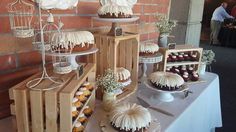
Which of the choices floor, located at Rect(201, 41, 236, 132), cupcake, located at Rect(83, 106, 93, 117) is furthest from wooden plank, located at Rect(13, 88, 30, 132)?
floor, located at Rect(201, 41, 236, 132)

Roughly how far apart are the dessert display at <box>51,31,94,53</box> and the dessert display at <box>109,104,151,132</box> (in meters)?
0.26

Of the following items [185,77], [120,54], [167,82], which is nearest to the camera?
[167,82]

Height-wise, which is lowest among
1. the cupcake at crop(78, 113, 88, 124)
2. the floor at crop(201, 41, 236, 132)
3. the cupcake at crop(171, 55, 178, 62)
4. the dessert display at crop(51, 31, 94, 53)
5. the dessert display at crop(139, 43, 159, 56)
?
the floor at crop(201, 41, 236, 132)

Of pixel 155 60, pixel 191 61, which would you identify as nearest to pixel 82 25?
pixel 155 60

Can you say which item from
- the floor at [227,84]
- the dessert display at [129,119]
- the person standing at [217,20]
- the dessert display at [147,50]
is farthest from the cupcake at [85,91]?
the person standing at [217,20]

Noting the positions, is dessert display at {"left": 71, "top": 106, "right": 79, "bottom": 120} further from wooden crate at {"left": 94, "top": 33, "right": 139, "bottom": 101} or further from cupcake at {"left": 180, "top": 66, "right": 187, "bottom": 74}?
cupcake at {"left": 180, "top": 66, "right": 187, "bottom": 74}

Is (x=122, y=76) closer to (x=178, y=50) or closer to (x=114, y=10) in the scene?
(x=114, y=10)

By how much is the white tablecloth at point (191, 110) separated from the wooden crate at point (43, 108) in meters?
0.16

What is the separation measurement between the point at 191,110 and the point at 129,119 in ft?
1.45

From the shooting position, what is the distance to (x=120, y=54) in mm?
1232

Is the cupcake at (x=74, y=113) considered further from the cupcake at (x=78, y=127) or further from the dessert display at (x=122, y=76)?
the dessert display at (x=122, y=76)

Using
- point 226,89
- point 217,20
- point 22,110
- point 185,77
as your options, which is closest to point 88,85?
point 22,110

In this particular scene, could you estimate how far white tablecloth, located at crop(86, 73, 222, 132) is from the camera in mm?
917

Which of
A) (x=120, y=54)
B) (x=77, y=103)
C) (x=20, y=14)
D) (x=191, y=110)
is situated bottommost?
(x=191, y=110)
